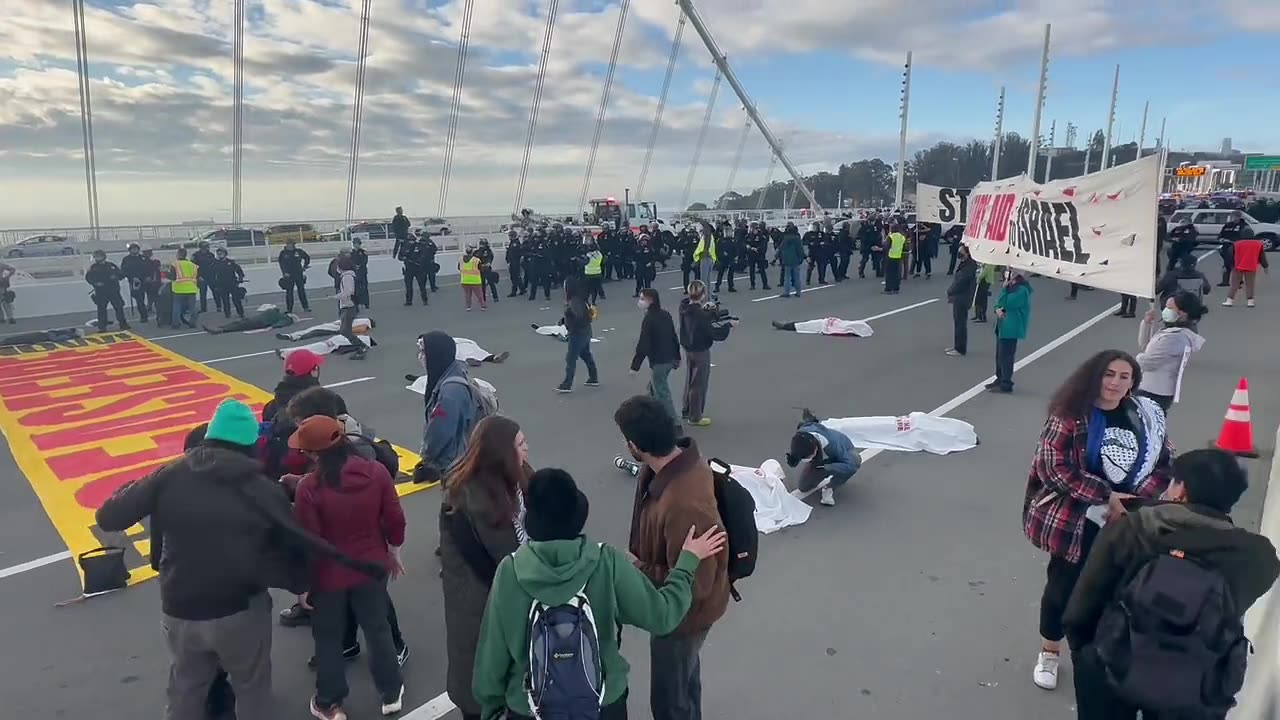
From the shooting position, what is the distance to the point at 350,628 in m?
4.12

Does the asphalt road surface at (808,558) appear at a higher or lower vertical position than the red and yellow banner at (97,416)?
higher

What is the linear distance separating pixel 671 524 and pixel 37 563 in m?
5.25

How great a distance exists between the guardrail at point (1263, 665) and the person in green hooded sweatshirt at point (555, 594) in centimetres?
232

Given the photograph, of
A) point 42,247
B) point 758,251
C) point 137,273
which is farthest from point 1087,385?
point 42,247

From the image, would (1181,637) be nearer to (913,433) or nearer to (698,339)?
(913,433)

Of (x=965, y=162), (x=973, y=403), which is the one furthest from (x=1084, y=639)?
(x=965, y=162)

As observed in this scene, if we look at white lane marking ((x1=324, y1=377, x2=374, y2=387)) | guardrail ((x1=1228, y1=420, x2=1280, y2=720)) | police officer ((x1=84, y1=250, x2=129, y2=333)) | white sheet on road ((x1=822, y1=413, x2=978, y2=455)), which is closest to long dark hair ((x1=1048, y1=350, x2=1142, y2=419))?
guardrail ((x1=1228, y1=420, x2=1280, y2=720))

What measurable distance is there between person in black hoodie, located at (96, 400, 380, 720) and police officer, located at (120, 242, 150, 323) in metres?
15.6

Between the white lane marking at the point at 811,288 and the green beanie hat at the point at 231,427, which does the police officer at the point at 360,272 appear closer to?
the white lane marking at the point at 811,288

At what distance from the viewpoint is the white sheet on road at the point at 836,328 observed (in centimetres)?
1358

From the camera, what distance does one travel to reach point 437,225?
117 feet

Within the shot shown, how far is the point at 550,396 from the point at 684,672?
700 centimetres

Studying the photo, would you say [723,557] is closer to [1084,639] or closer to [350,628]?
[1084,639]

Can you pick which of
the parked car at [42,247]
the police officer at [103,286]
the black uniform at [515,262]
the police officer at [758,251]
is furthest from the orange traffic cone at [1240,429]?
the parked car at [42,247]
